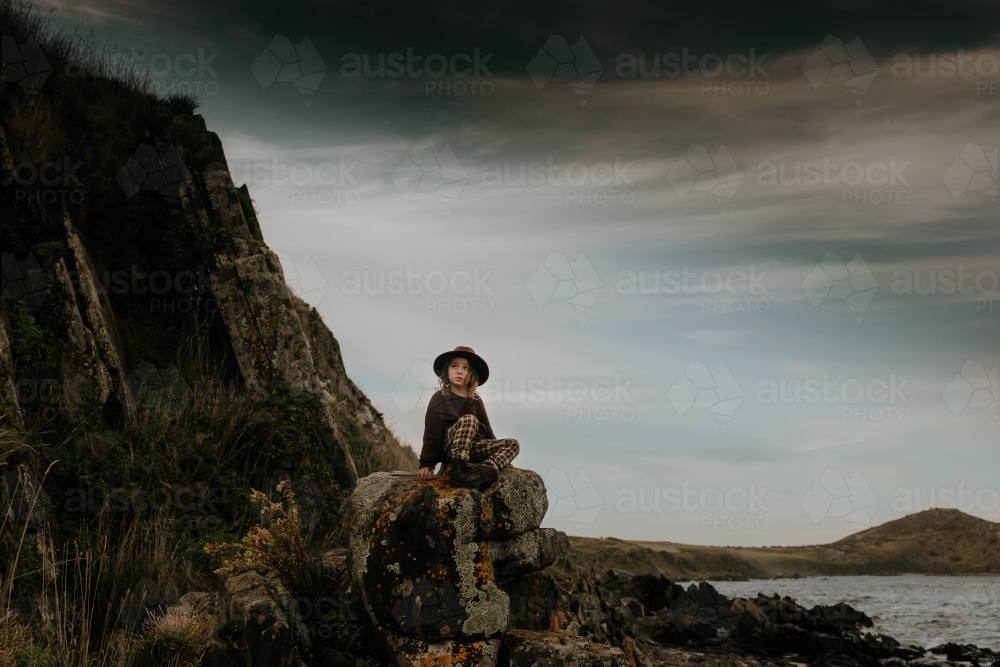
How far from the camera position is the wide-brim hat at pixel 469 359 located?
1043cm

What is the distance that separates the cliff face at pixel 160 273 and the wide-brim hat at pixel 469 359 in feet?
21.5

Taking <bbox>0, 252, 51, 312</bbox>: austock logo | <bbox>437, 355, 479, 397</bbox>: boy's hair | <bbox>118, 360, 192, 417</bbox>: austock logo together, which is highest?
<bbox>0, 252, 51, 312</bbox>: austock logo

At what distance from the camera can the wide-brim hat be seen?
34.2ft

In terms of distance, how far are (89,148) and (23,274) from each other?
4028mm

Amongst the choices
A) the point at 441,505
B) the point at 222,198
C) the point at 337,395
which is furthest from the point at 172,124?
the point at 441,505

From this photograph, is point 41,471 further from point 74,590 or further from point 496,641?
point 496,641

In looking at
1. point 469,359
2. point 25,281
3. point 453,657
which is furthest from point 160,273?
point 453,657

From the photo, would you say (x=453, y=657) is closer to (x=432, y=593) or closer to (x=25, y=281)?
(x=432, y=593)

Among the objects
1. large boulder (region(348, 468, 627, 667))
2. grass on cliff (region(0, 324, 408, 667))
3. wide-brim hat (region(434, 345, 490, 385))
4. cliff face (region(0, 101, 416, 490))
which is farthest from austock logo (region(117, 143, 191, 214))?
large boulder (region(348, 468, 627, 667))

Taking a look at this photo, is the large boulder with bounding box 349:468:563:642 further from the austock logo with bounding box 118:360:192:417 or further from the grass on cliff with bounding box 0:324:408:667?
the austock logo with bounding box 118:360:192:417

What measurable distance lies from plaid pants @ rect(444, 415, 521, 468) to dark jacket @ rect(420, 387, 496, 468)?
14cm

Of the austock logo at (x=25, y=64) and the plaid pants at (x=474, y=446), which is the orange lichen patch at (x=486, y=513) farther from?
the austock logo at (x=25, y=64)

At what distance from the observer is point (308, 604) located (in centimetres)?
1025

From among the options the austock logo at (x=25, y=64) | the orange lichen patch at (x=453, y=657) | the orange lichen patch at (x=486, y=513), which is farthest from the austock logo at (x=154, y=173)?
the orange lichen patch at (x=453, y=657)
